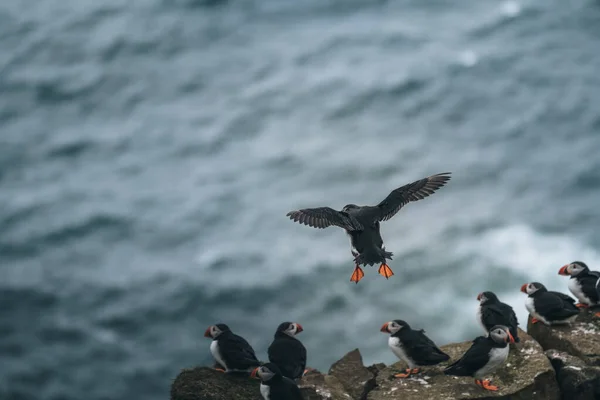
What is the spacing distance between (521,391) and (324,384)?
8.62 ft

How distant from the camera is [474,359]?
1319cm

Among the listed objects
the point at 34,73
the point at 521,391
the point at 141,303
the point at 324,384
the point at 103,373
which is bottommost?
the point at 521,391

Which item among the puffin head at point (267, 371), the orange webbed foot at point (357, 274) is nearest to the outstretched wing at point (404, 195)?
the orange webbed foot at point (357, 274)

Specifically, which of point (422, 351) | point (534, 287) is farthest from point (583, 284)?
point (422, 351)

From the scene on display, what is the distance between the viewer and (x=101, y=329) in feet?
106

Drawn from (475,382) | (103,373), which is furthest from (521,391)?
(103,373)

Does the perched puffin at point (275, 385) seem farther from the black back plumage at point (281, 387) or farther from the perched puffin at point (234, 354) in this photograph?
the perched puffin at point (234, 354)

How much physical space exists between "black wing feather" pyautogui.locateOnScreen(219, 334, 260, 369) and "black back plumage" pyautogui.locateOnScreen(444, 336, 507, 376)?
2.73 meters

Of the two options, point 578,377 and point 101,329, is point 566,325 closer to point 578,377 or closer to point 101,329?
point 578,377

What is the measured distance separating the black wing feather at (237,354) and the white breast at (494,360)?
118 inches

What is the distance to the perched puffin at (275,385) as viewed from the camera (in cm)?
1255

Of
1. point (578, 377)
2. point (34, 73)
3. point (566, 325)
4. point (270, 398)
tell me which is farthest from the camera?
point (34, 73)

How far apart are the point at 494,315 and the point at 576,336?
1.32 m

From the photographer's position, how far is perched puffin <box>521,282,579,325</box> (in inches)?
574
